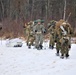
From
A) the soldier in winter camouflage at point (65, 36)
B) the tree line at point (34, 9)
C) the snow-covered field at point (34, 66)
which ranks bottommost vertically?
Answer: the snow-covered field at point (34, 66)

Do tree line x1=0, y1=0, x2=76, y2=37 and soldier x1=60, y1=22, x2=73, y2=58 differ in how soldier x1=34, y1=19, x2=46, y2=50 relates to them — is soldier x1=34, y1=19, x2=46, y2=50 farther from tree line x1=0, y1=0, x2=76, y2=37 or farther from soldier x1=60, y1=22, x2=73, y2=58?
tree line x1=0, y1=0, x2=76, y2=37

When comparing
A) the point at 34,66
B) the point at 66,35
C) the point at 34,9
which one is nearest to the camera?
the point at 34,66

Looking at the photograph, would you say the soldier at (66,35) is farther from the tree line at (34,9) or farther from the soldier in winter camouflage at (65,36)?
the tree line at (34,9)

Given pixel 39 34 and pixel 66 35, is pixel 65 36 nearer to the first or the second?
pixel 66 35

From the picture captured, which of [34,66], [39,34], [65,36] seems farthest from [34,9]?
[34,66]

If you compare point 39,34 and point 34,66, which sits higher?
point 39,34

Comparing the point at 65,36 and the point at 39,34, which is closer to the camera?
the point at 65,36

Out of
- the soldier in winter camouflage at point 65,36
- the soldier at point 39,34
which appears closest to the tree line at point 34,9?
the soldier at point 39,34

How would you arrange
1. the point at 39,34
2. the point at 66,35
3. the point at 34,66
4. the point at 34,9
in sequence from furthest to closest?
1. the point at 34,9
2. the point at 39,34
3. the point at 66,35
4. the point at 34,66

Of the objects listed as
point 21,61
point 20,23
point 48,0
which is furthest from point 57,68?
point 48,0

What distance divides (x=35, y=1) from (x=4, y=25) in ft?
39.8

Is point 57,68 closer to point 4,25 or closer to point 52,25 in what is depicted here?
point 52,25

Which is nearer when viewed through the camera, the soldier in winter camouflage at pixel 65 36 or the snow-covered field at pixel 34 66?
the snow-covered field at pixel 34 66

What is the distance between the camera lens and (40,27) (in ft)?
67.2
